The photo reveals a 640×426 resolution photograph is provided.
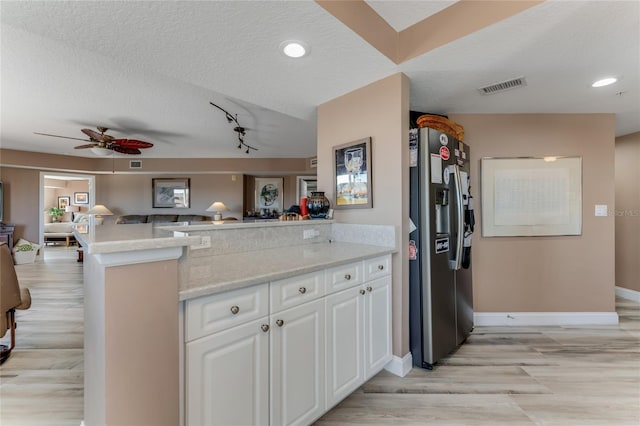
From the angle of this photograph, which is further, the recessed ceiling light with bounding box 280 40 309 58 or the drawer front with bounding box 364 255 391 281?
the drawer front with bounding box 364 255 391 281

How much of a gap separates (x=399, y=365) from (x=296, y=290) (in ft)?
3.87

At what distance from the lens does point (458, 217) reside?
2189 mm

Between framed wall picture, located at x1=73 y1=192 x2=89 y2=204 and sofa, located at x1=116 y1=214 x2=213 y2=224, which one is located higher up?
framed wall picture, located at x1=73 y1=192 x2=89 y2=204

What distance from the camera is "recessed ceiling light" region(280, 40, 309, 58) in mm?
1670

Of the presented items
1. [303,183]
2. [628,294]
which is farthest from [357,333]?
[303,183]

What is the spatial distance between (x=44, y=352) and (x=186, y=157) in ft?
17.1

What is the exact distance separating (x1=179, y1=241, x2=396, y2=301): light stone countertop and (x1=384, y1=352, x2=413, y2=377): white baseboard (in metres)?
0.79

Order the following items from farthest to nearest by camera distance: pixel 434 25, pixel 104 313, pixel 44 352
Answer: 1. pixel 44 352
2. pixel 434 25
3. pixel 104 313

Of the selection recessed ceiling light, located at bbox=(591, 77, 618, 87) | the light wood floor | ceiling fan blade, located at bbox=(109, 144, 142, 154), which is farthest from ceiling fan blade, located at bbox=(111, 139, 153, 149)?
recessed ceiling light, located at bbox=(591, 77, 618, 87)

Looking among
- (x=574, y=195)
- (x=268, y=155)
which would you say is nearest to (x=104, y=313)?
(x=574, y=195)

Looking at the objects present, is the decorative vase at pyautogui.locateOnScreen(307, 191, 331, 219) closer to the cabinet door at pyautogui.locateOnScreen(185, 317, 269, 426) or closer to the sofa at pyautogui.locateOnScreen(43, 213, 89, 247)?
the cabinet door at pyautogui.locateOnScreen(185, 317, 269, 426)

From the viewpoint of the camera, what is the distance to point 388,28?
71.4 inches

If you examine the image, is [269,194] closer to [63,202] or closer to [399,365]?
[399,365]

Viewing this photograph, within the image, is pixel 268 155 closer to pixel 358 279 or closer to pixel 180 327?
pixel 358 279
